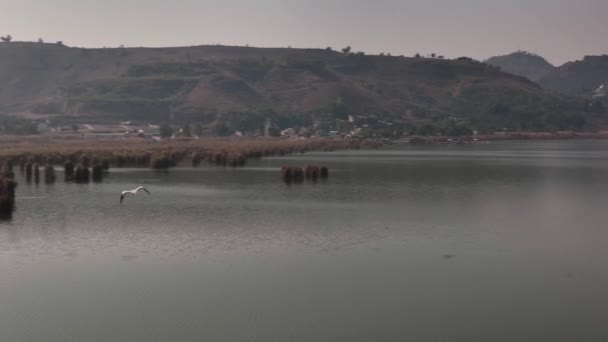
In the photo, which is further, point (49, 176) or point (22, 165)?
point (22, 165)

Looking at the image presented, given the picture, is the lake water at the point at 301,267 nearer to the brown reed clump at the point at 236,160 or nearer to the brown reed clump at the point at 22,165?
the brown reed clump at the point at 22,165

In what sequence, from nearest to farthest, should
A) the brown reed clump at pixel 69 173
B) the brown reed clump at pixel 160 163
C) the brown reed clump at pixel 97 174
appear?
the brown reed clump at pixel 69 173 < the brown reed clump at pixel 97 174 < the brown reed clump at pixel 160 163

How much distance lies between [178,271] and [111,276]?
2.73 meters

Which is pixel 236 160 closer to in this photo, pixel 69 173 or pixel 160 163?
pixel 160 163

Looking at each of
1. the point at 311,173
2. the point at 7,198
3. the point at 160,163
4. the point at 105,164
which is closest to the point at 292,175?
the point at 311,173

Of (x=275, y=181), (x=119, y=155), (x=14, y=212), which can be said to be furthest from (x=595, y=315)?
(x=119, y=155)

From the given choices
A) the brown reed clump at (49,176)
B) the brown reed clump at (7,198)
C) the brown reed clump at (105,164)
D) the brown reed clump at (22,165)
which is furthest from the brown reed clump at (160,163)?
the brown reed clump at (7,198)

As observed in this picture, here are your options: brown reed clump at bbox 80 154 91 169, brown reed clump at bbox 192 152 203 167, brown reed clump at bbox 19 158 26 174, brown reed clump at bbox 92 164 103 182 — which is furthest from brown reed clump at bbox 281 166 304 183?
brown reed clump at bbox 19 158 26 174

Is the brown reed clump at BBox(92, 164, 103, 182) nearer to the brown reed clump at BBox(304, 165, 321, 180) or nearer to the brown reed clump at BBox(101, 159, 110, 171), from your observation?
the brown reed clump at BBox(101, 159, 110, 171)

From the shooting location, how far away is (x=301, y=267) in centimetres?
3225

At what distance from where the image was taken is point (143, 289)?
28578mm

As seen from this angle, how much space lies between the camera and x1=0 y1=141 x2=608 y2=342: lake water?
80.3 ft

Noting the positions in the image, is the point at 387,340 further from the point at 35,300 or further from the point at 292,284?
the point at 35,300

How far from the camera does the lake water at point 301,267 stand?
2448 cm
